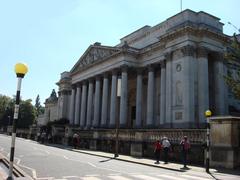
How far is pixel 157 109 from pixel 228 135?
93.1ft

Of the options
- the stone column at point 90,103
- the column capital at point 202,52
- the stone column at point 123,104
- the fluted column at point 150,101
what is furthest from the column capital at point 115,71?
the column capital at point 202,52

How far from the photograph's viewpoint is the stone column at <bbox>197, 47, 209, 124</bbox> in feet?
123

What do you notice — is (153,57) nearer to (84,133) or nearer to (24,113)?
(84,133)

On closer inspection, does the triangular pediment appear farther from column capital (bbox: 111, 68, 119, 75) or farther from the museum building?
column capital (bbox: 111, 68, 119, 75)

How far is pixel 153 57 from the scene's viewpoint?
152ft

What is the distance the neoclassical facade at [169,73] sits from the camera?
38.3 meters

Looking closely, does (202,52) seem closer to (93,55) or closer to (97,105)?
(97,105)

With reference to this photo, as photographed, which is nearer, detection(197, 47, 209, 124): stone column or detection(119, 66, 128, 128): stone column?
detection(197, 47, 209, 124): stone column

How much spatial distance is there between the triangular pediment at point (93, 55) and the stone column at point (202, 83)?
15.0m

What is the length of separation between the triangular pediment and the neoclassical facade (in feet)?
0.58

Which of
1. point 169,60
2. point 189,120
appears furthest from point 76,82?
point 189,120

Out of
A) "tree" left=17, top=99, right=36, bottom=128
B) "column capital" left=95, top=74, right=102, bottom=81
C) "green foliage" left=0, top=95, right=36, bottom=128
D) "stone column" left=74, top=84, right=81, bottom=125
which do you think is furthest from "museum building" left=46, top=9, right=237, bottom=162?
"green foliage" left=0, top=95, right=36, bottom=128

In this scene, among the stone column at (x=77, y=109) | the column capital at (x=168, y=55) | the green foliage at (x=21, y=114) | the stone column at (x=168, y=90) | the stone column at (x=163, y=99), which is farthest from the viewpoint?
the green foliage at (x=21, y=114)

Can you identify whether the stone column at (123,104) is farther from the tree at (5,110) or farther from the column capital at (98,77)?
the tree at (5,110)
